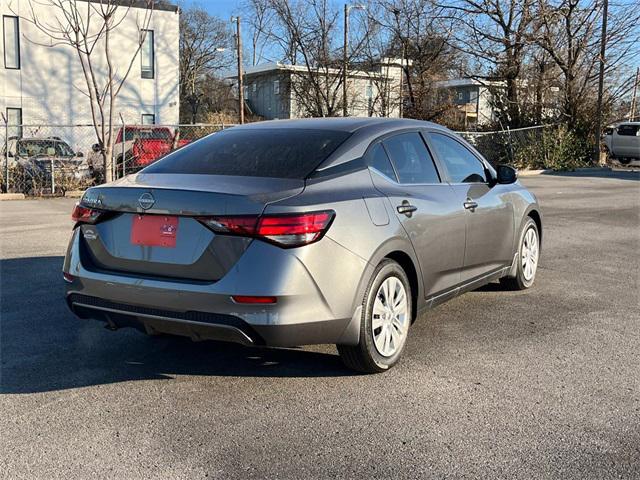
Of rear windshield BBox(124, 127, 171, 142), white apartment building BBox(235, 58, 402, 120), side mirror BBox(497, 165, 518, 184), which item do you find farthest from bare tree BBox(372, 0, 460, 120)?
side mirror BBox(497, 165, 518, 184)

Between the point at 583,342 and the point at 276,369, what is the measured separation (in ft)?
7.59

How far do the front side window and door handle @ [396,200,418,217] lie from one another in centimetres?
88

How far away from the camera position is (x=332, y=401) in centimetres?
382

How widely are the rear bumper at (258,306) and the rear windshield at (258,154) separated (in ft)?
2.12

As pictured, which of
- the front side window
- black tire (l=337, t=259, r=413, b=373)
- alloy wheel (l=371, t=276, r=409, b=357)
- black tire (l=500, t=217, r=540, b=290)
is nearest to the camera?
black tire (l=337, t=259, r=413, b=373)

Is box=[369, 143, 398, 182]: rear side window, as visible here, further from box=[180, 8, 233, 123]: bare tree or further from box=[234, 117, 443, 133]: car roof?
box=[180, 8, 233, 123]: bare tree

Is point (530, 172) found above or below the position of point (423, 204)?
above

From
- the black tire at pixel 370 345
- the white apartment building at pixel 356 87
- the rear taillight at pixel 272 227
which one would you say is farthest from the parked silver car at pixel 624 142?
the rear taillight at pixel 272 227

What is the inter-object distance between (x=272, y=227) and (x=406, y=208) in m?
1.19

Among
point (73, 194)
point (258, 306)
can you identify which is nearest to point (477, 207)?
point (258, 306)

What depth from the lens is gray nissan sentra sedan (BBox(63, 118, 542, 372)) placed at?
11.7 feet

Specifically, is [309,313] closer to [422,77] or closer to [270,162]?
[270,162]

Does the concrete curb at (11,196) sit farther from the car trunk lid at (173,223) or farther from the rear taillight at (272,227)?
the rear taillight at (272,227)

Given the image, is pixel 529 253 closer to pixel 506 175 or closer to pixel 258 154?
pixel 506 175
